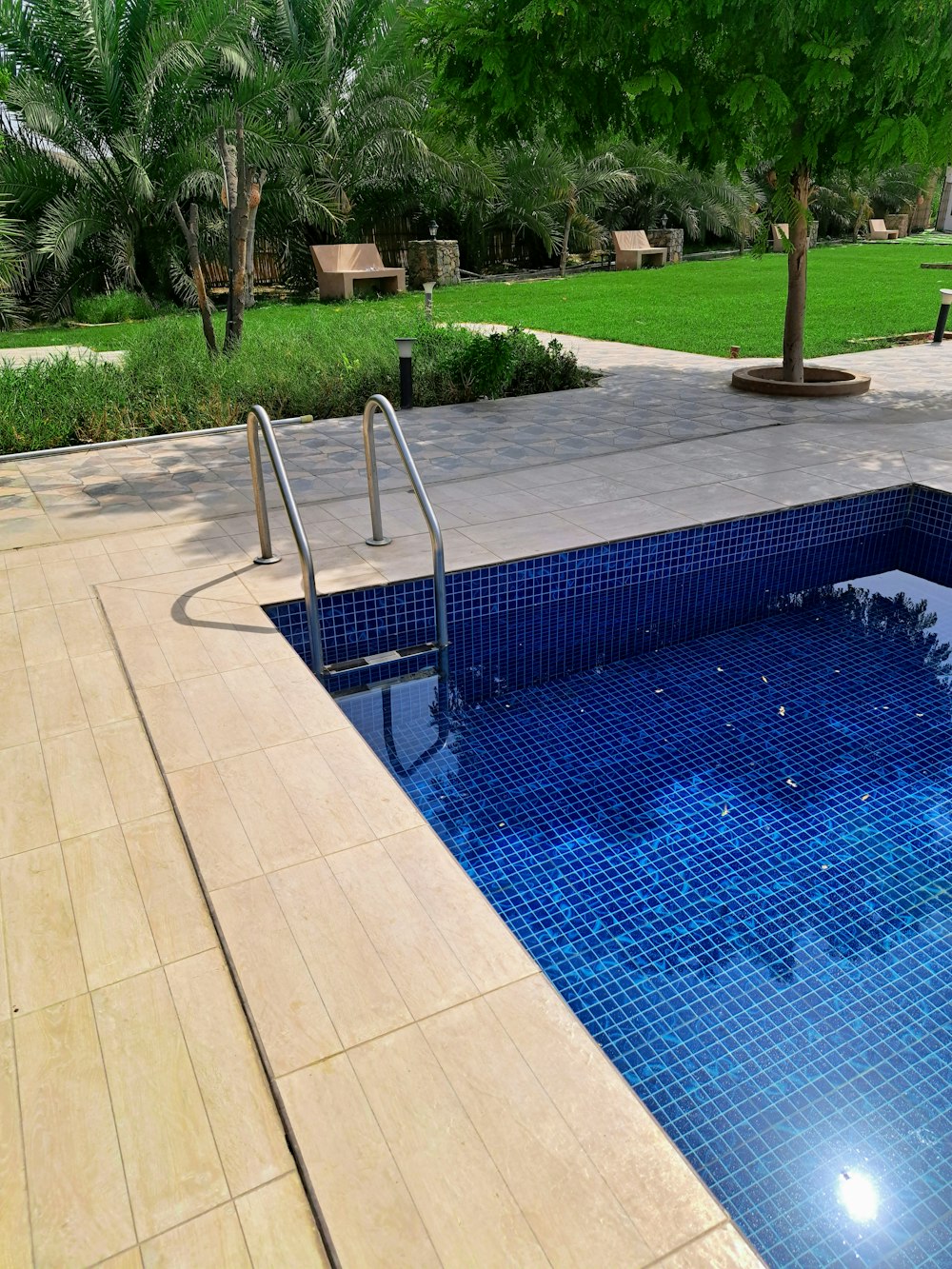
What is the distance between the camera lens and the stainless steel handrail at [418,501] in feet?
14.0

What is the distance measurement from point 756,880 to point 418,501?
253 cm

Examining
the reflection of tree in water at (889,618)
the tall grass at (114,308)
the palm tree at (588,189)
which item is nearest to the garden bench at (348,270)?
the tall grass at (114,308)

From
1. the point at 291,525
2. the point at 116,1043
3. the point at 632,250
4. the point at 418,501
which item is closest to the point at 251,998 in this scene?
the point at 116,1043

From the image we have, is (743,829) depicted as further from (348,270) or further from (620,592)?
(348,270)

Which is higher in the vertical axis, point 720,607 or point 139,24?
point 139,24

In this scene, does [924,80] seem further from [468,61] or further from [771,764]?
[771,764]

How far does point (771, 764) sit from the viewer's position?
3.92 m

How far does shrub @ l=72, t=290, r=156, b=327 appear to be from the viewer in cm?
1636

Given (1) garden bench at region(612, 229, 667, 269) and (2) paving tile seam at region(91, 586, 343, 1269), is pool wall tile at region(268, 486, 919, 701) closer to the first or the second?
(2) paving tile seam at region(91, 586, 343, 1269)

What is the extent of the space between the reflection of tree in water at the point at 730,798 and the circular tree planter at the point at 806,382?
4.79 metres

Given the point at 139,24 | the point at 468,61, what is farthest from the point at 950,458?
the point at 139,24

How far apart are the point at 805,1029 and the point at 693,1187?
0.88 m

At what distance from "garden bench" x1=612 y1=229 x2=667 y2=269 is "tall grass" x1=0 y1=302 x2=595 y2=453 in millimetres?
14190

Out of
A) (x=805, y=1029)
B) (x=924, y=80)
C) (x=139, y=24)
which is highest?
(x=139, y=24)
